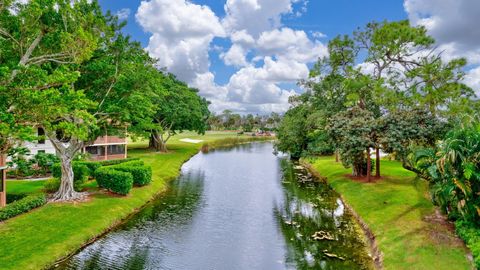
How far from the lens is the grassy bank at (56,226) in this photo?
57.9ft

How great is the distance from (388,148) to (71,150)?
2758 cm

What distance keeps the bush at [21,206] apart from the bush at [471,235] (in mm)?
25957

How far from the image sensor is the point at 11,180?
1330 inches

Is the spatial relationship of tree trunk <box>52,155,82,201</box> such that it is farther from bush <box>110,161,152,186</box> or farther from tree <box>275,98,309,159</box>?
tree <box>275,98,309,159</box>

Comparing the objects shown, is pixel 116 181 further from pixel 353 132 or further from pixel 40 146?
pixel 353 132

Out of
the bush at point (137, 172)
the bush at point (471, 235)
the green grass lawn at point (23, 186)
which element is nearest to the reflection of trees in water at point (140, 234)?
the bush at point (137, 172)

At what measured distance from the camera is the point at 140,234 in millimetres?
22938

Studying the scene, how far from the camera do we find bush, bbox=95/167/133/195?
2975 cm

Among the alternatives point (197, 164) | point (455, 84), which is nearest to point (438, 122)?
point (455, 84)

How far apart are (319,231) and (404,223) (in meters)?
5.46

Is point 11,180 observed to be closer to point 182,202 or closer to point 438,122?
point 182,202

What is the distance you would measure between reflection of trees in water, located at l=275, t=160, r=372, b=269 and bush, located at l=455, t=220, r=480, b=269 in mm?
4823

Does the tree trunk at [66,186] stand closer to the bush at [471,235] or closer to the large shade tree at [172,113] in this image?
the bush at [471,235]

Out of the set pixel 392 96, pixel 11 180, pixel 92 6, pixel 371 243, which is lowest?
pixel 371 243
